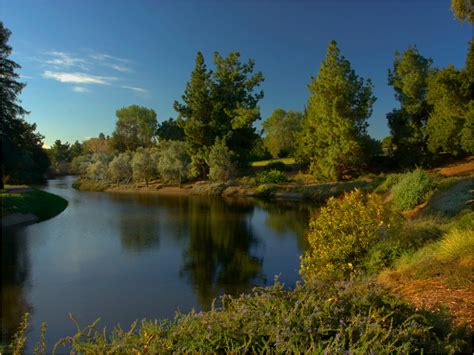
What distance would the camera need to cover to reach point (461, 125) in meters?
35.1

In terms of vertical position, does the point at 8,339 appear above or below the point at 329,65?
below

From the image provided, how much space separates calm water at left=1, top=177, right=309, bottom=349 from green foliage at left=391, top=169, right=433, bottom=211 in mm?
5935

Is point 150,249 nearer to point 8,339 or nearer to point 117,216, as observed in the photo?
point 8,339

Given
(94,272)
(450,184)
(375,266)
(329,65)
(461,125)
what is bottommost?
(94,272)

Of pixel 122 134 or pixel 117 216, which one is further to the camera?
pixel 122 134

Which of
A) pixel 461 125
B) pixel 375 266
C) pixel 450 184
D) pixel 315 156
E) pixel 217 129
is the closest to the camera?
pixel 375 266

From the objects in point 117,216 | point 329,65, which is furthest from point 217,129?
point 117,216

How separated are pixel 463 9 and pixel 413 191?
9462 millimetres

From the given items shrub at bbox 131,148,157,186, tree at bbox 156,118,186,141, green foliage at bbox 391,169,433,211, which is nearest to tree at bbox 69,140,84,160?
tree at bbox 156,118,186,141

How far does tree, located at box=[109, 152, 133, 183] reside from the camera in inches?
2164

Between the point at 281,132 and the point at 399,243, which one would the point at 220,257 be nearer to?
the point at 399,243

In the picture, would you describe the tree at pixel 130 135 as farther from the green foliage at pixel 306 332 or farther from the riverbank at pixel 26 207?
the green foliage at pixel 306 332

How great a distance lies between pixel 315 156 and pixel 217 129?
Result: 13914 millimetres

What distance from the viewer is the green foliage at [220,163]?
1820 inches
